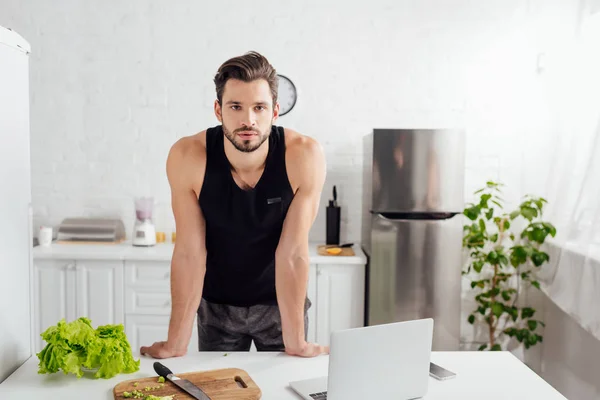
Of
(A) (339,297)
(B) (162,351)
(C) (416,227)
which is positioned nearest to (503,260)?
(C) (416,227)

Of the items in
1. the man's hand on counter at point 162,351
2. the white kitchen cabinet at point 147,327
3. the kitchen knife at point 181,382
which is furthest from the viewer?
the white kitchen cabinet at point 147,327

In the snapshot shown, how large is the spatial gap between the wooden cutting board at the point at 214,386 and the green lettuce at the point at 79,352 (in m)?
0.08

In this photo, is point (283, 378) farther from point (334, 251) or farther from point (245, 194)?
point (334, 251)

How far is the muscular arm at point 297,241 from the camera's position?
6.08 feet

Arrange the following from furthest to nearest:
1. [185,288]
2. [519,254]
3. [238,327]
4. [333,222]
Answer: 1. [333,222]
2. [519,254]
3. [238,327]
4. [185,288]

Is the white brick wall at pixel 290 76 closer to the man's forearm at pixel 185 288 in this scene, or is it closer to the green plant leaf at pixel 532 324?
the green plant leaf at pixel 532 324

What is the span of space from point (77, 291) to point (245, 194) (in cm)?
180

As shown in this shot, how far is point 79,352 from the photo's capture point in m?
1.41

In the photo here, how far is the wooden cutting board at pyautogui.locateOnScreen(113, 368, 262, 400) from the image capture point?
4.30 ft

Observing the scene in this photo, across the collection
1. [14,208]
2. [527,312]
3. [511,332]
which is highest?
[14,208]

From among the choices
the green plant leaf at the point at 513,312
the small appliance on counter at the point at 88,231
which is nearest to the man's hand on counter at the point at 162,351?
the small appliance on counter at the point at 88,231

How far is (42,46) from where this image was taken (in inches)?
145

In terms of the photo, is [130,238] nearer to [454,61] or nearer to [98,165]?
[98,165]

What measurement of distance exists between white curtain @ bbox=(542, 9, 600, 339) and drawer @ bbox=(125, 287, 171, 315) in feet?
6.88
